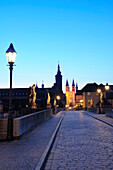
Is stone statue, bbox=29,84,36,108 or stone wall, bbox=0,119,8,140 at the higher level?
stone statue, bbox=29,84,36,108

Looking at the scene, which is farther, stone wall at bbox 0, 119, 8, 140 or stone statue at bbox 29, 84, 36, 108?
stone statue at bbox 29, 84, 36, 108

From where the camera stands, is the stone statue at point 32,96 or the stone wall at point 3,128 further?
the stone statue at point 32,96

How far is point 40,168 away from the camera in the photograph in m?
5.33

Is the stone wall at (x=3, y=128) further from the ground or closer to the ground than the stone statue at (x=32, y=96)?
closer to the ground

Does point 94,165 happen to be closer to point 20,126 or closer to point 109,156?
point 109,156

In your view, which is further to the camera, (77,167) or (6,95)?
(6,95)

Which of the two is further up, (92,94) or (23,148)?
(92,94)

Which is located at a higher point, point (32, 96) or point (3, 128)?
point (32, 96)

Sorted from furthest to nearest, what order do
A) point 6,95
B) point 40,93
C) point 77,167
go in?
point 6,95 → point 40,93 → point 77,167

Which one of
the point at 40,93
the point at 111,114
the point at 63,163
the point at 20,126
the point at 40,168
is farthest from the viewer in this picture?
the point at 40,93

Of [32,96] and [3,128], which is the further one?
[32,96]

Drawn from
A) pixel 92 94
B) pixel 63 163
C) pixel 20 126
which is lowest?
pixel 63 163

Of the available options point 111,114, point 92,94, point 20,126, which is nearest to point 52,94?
point 92,94

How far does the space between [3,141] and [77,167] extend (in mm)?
4739
